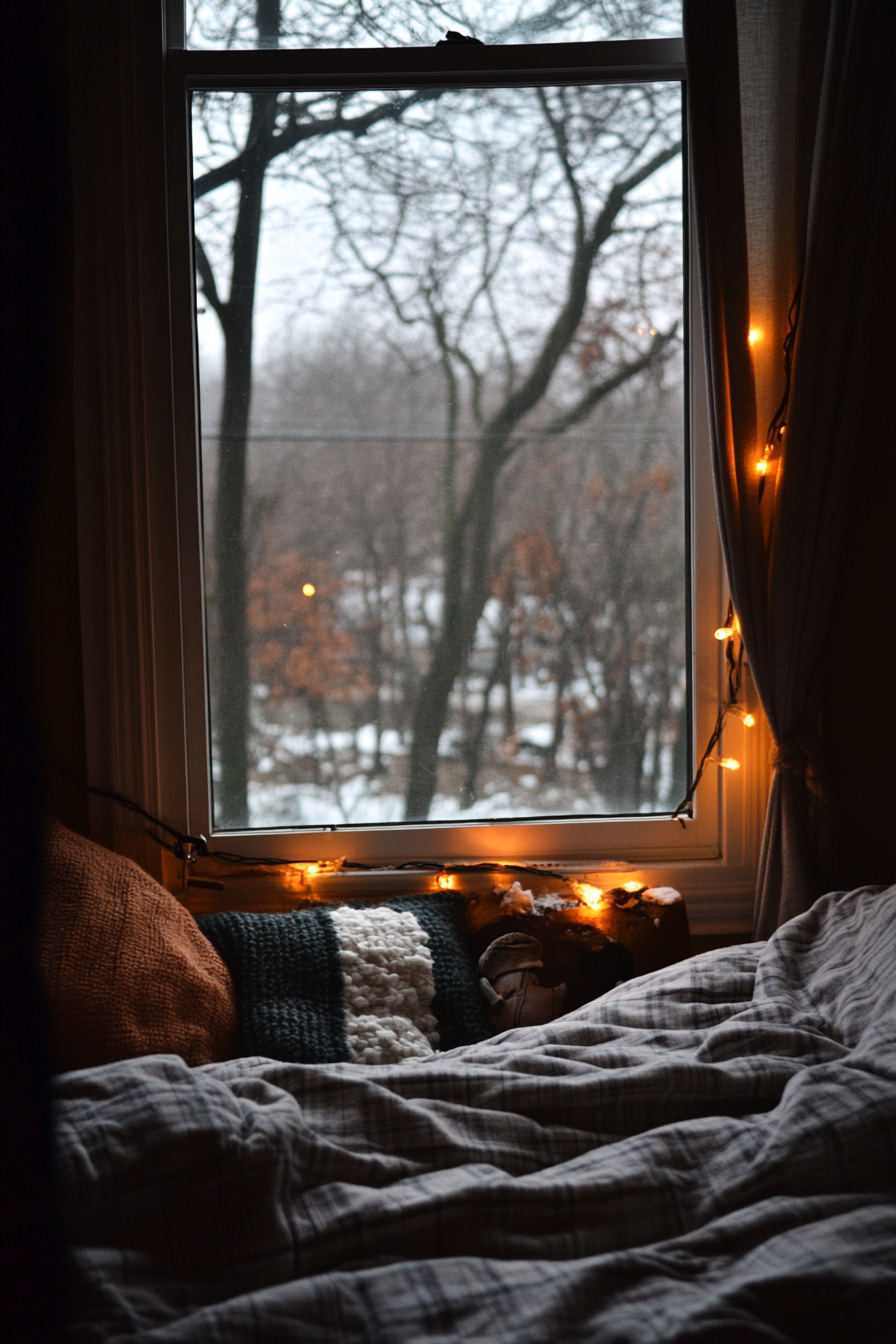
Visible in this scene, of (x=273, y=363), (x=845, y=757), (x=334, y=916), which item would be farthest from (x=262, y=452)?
(x=845, y=757)

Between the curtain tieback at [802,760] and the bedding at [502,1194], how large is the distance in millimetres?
676

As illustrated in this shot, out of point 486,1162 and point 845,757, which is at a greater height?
point 845,757

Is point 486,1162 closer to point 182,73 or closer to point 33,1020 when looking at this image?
point 33,1020

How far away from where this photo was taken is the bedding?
81 centimetres

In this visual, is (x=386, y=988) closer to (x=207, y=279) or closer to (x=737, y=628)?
(x=737, y=628)

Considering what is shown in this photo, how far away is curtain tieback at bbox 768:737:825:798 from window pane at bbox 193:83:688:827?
0.80 ft

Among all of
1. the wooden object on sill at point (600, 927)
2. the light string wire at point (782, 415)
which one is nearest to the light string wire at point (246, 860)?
the wooden object on sill at point (600, 927)

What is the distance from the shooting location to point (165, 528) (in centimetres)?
194

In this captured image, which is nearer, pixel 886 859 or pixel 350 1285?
pixel 350 1285

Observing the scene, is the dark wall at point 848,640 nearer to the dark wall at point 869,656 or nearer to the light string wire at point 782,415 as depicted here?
the dark wall at point 869,656

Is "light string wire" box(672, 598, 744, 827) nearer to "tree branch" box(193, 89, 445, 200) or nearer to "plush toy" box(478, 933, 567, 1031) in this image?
"plush toy" box(478, 933, 567, 1031)

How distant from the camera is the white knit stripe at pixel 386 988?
1.52m

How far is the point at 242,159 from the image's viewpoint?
6.32ft

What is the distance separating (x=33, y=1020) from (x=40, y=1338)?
22 cm
